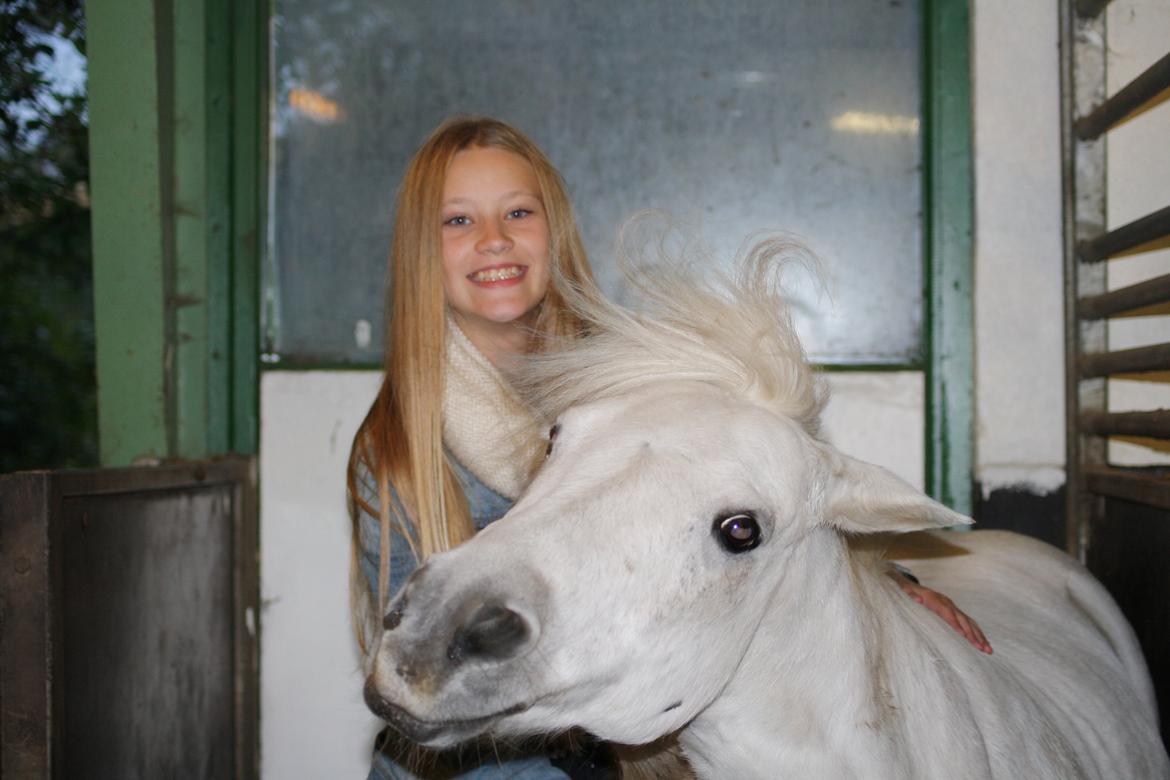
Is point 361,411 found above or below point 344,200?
below

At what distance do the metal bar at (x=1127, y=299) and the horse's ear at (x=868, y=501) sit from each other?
1096 mm

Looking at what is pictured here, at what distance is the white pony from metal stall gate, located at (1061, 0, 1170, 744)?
2.17 ft

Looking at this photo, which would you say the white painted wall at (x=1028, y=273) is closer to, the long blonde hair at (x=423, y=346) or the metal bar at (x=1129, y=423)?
the metal bar at (x=1129, y=423)

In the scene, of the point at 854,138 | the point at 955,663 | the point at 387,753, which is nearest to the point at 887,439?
Answer: the point at 854,138

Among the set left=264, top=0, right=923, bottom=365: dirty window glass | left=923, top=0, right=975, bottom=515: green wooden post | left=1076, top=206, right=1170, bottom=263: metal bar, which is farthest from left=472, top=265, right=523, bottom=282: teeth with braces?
left=1076, top=206, right=1170, bottom=263: metal bar

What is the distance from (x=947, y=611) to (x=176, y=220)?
224cm

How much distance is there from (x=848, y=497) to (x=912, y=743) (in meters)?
0.35

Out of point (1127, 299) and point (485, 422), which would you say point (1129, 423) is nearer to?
point (1127, 299)

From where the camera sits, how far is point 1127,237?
2.19 metres

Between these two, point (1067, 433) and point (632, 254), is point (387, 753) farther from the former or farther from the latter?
point (1067, 433)

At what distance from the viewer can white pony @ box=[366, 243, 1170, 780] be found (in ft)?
3.11

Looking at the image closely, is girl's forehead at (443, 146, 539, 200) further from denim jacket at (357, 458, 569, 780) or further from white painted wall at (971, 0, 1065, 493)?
white painted wall at (971, 0, 1065, 493)

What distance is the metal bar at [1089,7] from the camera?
2.41 meters

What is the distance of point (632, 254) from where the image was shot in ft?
5.21
